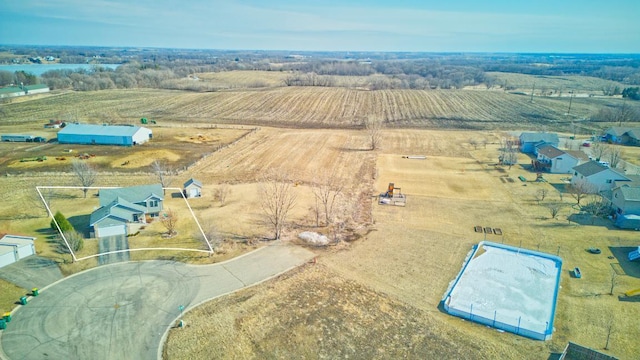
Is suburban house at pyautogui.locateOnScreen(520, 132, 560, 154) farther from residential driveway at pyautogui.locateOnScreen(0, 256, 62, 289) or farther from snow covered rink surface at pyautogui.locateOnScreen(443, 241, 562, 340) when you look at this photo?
residential driveway at pyautogui.locateOnScreen(0, 256, 62, 289)

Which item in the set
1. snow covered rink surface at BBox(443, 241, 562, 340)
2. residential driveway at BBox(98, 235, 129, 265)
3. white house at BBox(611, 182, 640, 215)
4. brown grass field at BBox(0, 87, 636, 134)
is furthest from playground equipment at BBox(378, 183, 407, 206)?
brown grass field at BBox(0, 87, 636, 134)

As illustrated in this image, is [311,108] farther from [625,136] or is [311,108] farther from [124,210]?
[124,210]

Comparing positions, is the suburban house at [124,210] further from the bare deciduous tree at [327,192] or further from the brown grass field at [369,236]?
the bare deciduous tree at [327,192]

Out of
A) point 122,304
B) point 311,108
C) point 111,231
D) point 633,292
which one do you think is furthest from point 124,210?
point 311,108

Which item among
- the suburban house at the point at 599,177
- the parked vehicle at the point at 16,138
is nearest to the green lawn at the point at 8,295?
the parked vehicle at the point at 16,138

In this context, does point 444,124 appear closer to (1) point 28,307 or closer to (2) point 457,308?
(2) point 457,308

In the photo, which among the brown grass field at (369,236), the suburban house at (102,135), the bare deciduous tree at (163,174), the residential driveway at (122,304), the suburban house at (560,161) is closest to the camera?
the residential driveway at (122,304)
